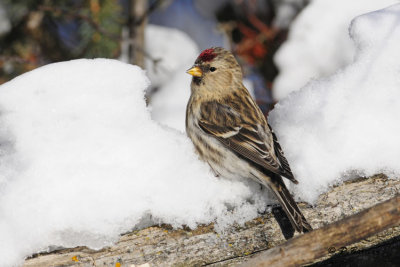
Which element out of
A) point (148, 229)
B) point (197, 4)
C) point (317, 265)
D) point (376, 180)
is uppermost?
point (197, 4)

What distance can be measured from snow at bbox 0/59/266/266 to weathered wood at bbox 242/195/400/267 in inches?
12.4

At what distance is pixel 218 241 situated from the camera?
5.79 ft

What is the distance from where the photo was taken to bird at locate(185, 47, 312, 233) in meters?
1.91

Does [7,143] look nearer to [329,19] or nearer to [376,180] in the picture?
[376,180]

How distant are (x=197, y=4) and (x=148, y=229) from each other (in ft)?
12.7

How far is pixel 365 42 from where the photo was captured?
7.14 feet

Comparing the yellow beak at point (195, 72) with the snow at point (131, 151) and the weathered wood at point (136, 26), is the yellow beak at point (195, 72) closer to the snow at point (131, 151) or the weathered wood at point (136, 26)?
the snow at point (131, 151)

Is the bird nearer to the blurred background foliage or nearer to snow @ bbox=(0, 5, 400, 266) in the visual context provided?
snow @ bbox=(0, 5, 400, 266)

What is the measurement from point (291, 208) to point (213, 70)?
43.5 inches

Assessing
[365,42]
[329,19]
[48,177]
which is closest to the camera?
[48,177]

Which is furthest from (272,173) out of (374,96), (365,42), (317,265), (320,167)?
(365,42)

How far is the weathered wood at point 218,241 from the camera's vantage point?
5.51 ft

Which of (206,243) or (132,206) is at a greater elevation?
(132,206)

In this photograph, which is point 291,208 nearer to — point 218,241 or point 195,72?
point 218,241
